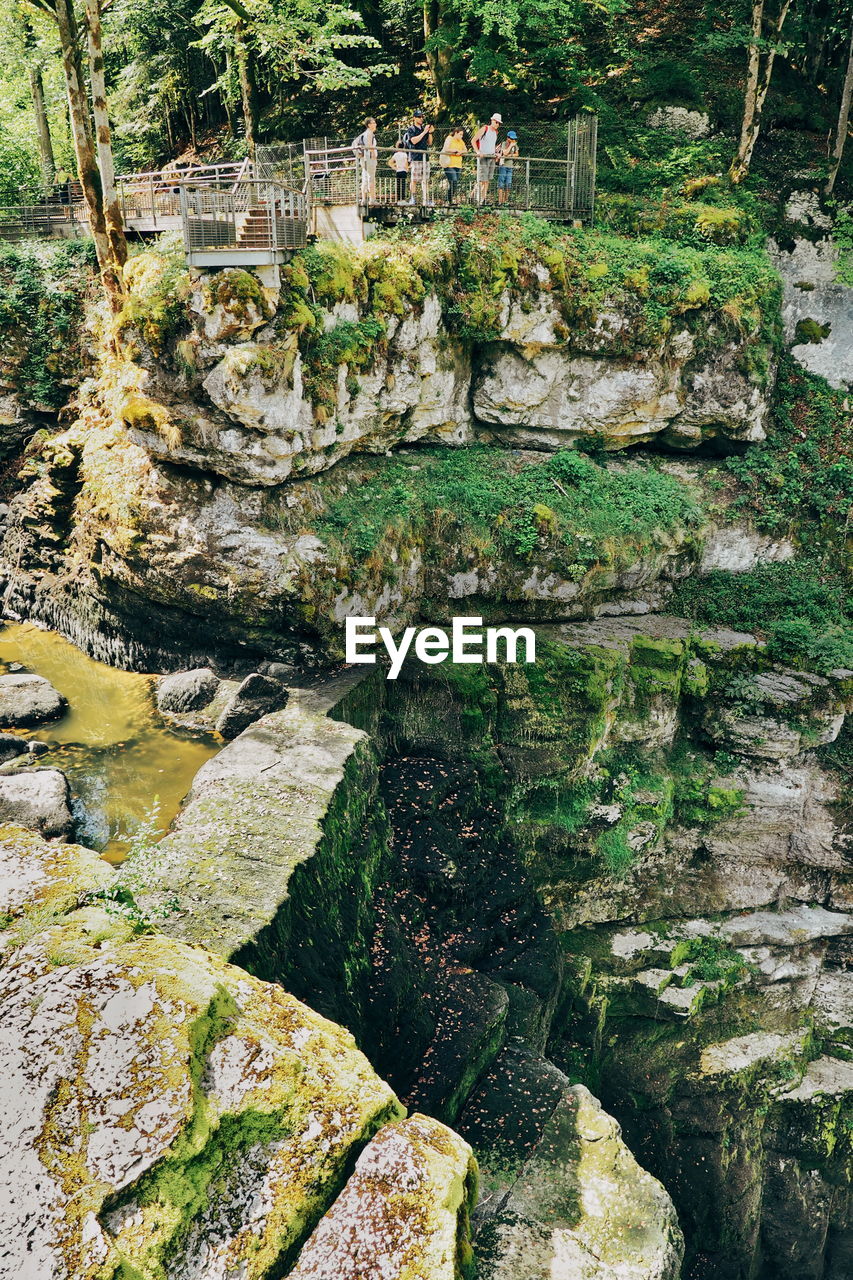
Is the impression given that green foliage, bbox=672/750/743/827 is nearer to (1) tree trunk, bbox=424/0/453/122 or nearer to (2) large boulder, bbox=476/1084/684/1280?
(2) large boulder, bbox=476/1084/684/1280

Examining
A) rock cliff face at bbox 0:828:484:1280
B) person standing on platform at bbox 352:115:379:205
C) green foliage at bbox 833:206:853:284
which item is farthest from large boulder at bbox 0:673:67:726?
green foliage at bbox 833:206:853:284

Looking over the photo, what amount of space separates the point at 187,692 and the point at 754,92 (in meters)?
16.6

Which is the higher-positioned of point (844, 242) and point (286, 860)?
point (844, 242)

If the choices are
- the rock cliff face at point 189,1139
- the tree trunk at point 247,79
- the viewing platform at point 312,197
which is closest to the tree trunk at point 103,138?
the viewing platform at point 312,197

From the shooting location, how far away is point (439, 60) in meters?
19.9

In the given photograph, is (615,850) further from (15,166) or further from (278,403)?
(15,166)

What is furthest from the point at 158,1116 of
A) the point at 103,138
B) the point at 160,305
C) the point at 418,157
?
the point at 418,157

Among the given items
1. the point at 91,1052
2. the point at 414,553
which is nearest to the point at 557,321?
the point at 414,553

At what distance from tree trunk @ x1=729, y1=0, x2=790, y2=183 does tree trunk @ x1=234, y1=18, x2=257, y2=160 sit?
9940 millimetres

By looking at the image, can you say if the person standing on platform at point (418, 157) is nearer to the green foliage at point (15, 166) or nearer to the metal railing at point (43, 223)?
the metal railing at point (43, 223)

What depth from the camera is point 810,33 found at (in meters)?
21.8

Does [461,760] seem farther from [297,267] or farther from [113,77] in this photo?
[113,77]

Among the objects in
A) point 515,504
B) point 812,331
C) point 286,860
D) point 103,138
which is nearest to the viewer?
point 286,860

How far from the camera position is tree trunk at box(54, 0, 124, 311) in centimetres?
1583
